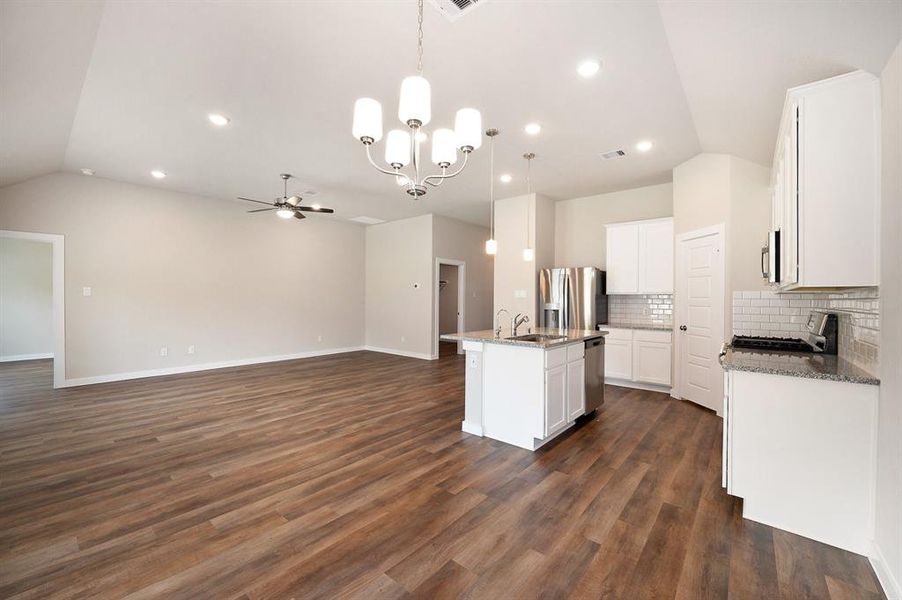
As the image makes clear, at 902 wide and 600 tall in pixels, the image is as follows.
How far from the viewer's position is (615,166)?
4805 millimetres

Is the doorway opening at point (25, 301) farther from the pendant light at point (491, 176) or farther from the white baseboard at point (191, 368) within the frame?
the pendant light at point (491, 176)

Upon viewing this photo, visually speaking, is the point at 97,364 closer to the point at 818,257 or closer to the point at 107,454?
the point at 107,454

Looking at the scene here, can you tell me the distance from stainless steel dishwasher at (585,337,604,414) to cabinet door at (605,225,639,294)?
1844mm

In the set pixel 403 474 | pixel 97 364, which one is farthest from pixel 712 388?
pixel 97 364

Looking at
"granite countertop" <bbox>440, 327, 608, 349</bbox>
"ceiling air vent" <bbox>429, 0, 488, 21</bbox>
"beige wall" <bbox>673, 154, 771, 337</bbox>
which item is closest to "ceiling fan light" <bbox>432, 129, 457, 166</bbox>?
"ceiling air vent" <bbox>429, 0, 488, 21</bbox>

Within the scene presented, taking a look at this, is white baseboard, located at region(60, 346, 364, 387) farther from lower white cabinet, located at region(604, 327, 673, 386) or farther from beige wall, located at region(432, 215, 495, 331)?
lower white cabinet, located at region(604, 327, 673, 386)

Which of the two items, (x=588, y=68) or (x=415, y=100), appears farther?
(x=588, y=68)

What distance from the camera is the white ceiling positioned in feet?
7.07

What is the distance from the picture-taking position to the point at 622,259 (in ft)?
18.3

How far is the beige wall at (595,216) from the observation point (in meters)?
5.65

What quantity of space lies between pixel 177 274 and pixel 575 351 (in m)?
6.39

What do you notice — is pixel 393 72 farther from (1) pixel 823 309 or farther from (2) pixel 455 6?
(1) pixel 823 309

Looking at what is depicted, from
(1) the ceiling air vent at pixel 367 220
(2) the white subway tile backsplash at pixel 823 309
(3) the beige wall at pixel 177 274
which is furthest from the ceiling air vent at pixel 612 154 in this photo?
Answer: (3) the beige wall at pixel 177 274

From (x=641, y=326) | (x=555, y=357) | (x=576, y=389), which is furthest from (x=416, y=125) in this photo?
(x=641, y=326)
